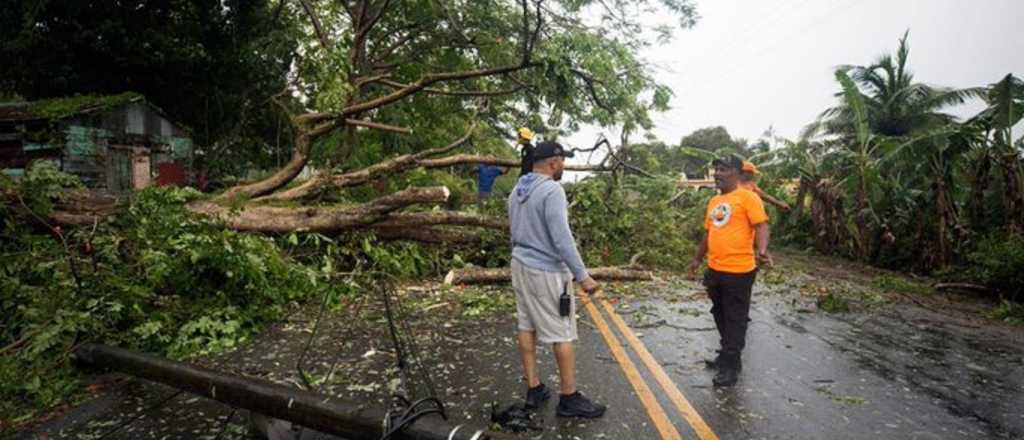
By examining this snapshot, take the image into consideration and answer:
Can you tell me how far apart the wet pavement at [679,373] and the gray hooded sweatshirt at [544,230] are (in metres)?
1.09

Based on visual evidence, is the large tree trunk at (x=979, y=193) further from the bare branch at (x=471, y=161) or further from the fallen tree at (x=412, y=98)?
the bare branch at (x=471, y=161)

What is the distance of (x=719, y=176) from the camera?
484 centimetres

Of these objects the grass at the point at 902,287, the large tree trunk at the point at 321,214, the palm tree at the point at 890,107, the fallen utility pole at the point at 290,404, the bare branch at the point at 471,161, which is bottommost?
the grass at the point at 902,287

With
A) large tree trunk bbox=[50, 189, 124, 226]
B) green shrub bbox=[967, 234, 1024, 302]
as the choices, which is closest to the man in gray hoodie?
large tree trunk bbox=[50, 189, 124, 226]

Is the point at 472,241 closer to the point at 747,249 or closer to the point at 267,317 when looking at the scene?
the point at 267,317

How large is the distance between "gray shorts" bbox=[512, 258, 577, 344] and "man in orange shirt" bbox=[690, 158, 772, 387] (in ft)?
5.43

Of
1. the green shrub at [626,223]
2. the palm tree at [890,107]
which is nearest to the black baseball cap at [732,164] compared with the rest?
the green shrub at [626,223]

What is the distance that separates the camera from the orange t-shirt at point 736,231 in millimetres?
4734

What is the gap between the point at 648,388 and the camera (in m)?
4.55

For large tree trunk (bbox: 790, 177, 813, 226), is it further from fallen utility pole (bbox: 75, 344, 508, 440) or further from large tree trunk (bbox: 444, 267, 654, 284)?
fallen utility pole (bbox: 75, 344, 508, 440)

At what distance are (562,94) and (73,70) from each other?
17662 mm

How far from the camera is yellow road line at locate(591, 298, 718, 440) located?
12.5 ft

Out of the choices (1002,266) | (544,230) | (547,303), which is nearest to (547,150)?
(544,230)

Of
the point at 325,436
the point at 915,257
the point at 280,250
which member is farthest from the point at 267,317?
the point at 915,257
